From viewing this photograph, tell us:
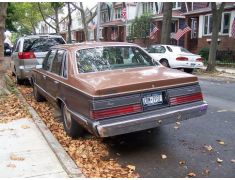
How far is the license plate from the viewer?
504 cm

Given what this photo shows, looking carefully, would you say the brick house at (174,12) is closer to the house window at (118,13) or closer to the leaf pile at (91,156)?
the house window at (118,13)

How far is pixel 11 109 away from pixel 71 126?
2.90 metres

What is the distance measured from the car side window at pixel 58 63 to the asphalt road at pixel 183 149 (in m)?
1.67

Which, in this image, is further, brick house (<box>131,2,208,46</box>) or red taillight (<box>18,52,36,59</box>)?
brick house (<box>131,2,208,46</box>)

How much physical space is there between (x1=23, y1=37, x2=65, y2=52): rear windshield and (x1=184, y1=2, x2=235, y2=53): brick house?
16.9 m

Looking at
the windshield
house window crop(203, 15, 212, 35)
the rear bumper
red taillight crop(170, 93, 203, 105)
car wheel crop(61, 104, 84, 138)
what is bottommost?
car wheel crop(61, 104, 84, 138)

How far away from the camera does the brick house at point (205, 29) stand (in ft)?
82.8

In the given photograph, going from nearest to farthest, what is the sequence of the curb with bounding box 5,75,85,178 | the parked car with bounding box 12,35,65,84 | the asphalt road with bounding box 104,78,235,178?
1. the curb with bounding box 5,75,85,178
2. the asphalt road with bounding box 104,78,235,178
3. the parked car with bounding box 12,35,65,84

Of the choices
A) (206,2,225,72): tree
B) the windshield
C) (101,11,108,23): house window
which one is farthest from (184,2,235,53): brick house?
(101,11,108,23): house window

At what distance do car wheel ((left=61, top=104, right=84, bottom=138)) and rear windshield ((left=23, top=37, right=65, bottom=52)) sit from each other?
545 cm

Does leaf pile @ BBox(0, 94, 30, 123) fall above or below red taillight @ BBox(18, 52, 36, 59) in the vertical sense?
Answer: below

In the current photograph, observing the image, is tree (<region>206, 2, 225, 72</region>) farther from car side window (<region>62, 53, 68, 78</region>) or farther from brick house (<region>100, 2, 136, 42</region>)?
brick house (<region>100, 2, 136, 42</region>)

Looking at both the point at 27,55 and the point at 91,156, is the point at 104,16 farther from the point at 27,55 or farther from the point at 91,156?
the point at 91,156

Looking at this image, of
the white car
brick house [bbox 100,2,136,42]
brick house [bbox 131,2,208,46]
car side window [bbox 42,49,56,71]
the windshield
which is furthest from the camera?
brick house [bbox 100,2,136,42]
